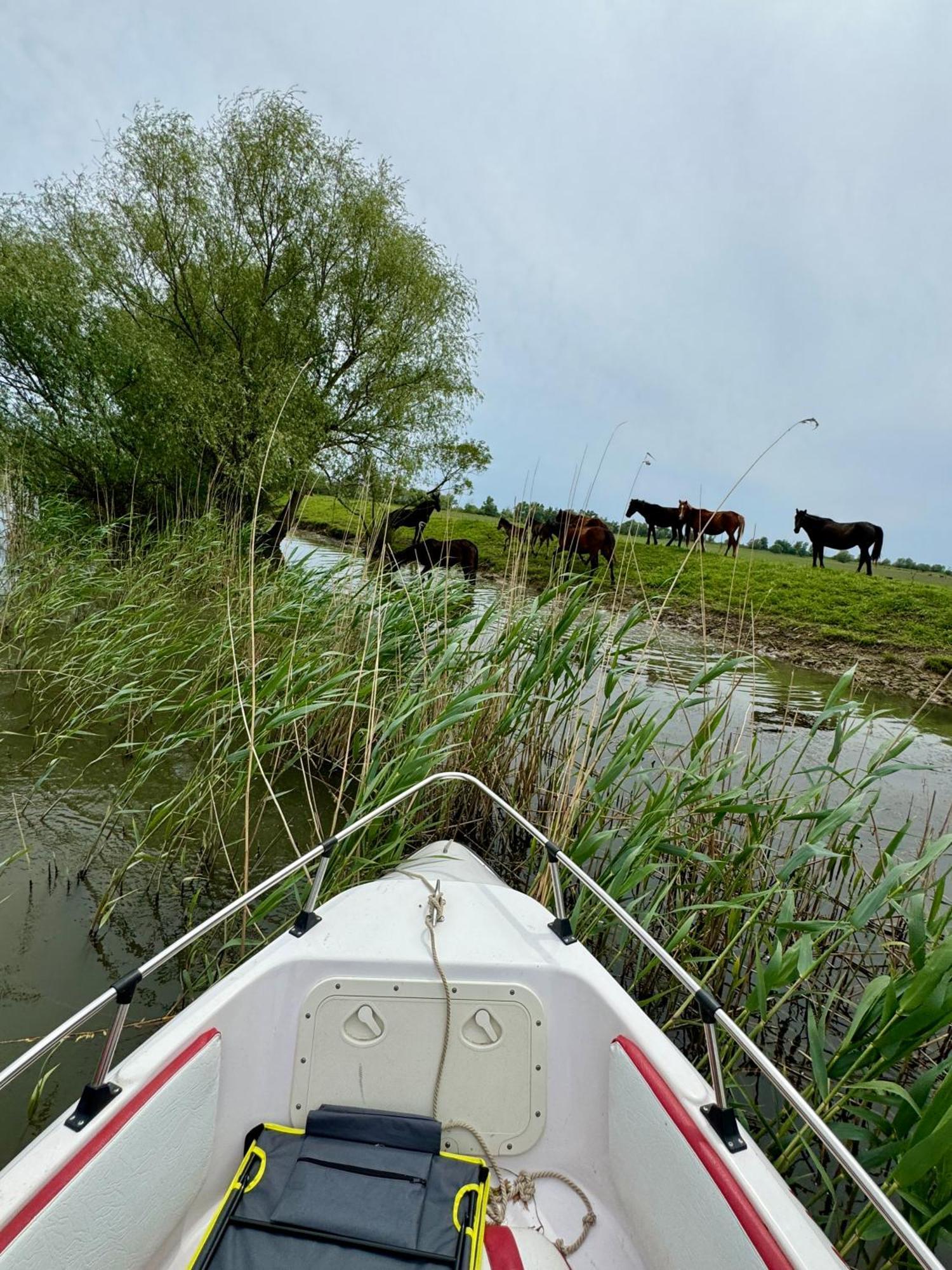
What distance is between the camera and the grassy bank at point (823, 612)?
29.8ft

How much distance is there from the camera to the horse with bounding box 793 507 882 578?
14133 mm

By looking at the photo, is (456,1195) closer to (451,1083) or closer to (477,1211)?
(477,1211)

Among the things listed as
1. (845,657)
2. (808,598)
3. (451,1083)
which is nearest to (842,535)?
(808,598)

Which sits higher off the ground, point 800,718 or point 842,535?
point 842,535

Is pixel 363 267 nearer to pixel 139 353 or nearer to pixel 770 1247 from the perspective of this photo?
pixel 139 353

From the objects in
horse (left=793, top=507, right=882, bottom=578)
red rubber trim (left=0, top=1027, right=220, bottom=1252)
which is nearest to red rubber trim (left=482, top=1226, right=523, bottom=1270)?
red rubber trim (left=0, top=1027, right=220, bottom=1252)

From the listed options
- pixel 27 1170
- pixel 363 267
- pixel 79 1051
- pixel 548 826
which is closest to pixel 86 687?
pixel 79 1051

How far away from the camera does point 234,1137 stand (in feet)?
4.97

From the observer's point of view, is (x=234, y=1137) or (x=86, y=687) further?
(x=86, y=687)

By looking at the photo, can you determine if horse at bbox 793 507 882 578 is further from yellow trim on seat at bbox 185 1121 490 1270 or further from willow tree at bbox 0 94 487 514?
yellow trim on seat at bbox 185 1121 490 1270

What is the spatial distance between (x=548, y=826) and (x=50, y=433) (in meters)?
11.0

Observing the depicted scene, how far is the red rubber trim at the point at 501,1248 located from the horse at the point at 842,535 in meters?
15.1

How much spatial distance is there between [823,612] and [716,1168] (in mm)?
11910

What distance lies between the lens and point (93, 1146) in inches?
43.6
